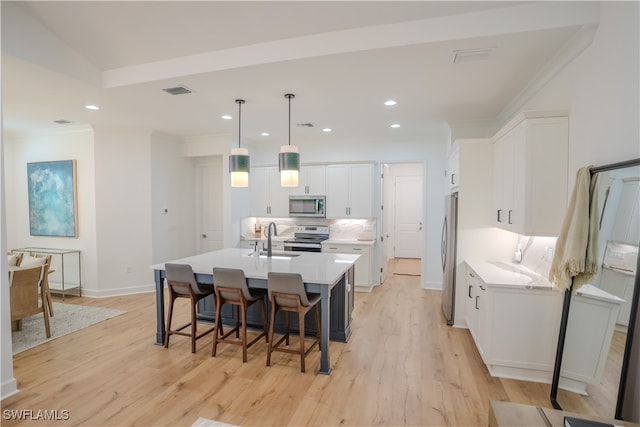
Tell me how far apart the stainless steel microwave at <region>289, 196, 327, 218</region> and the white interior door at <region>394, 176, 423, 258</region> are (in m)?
3.57

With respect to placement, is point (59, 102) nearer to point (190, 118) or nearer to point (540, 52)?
point (190, 118)

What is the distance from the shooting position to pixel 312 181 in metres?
6.10

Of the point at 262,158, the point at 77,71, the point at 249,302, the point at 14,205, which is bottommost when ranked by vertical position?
the point at 249,302

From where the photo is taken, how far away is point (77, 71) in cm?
320

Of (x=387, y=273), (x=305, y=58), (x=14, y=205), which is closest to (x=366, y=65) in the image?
(x=305, y=58)

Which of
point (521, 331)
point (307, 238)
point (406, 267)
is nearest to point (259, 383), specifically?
point (521, 331)

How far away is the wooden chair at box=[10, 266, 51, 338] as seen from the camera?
3391 mm

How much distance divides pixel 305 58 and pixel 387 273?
17.5 feet

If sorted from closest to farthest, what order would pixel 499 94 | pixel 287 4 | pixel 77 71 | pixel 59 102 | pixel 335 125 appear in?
pixel 287 4
pixel 77 71
pixel 499 94
pixel 59 102
pixel 335 125

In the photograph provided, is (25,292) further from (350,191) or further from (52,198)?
(350,191)

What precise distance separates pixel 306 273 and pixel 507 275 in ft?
6.51

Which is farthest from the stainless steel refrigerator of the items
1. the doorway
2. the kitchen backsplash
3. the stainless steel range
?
the doorway

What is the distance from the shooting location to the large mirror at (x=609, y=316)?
184cm

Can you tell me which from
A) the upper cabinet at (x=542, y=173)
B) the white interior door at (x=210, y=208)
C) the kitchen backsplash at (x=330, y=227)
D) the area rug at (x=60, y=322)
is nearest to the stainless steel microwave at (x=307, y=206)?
the kitchen backsplash at (x=330, y=227)
